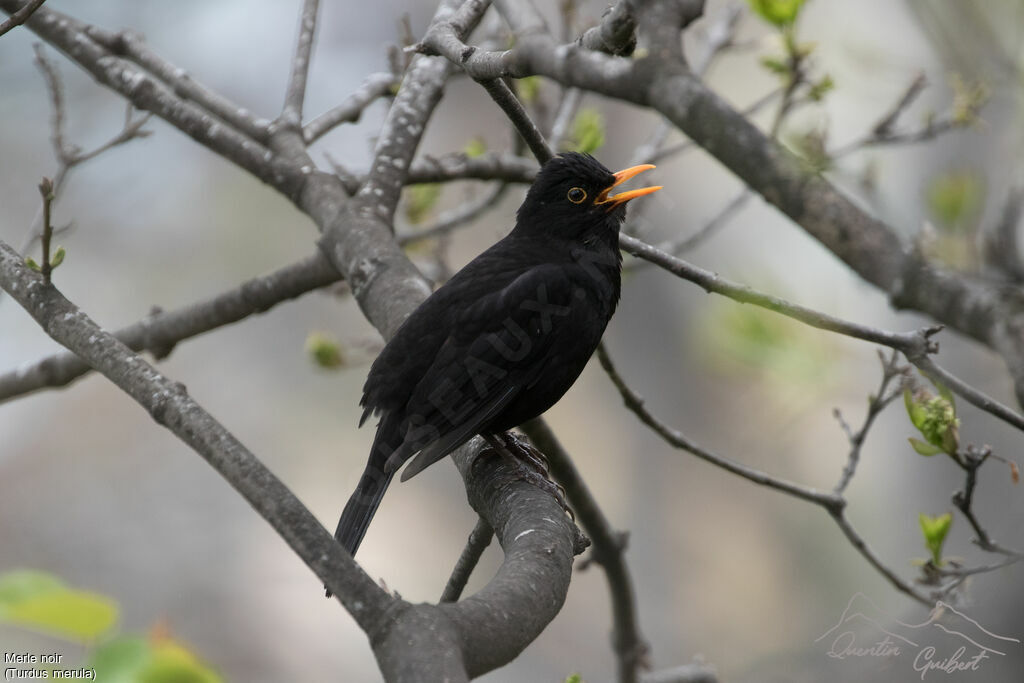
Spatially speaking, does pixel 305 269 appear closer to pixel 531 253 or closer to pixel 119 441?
pixel 531 253

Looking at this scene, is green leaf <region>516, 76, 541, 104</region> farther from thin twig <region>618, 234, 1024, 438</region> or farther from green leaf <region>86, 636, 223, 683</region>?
green leaf <region>86, 636, 223, 683</region>

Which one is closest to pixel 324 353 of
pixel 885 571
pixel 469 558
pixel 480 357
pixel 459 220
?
pixel 459 220

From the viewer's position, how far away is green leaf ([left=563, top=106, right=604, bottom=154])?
4.04 metres

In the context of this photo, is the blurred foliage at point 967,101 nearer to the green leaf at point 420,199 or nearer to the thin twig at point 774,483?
the thin twig at point 774,483

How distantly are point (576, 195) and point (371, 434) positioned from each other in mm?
5331

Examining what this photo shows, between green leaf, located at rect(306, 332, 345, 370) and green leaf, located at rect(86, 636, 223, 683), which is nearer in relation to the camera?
green leaf, located at rect(86, 636, 223, 683)

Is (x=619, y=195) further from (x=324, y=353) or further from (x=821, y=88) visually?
(x=324, y=353)

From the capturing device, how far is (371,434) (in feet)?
27.6

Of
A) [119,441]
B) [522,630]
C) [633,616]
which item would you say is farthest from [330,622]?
[522,630]

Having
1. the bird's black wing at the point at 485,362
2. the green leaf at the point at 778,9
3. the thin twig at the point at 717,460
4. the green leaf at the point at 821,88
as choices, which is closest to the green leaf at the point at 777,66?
the green leaf at the point at 821,88

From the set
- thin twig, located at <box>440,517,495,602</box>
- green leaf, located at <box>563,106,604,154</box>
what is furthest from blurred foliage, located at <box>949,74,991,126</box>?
thin twig, located at <box>440,517,495,602</box>

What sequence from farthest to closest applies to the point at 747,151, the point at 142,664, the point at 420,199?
the point at 420,199 → the point at 747,151 → the point at 142,664

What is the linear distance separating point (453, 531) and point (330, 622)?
1160 millimetres

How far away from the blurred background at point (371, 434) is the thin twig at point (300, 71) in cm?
247
